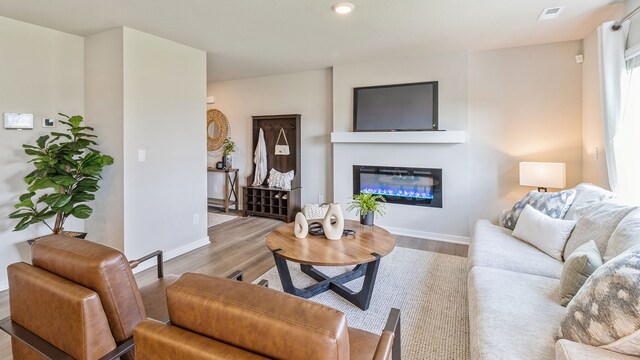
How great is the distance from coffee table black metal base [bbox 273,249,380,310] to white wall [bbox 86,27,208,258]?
168 centimetres

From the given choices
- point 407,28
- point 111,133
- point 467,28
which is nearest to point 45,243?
point 111,133

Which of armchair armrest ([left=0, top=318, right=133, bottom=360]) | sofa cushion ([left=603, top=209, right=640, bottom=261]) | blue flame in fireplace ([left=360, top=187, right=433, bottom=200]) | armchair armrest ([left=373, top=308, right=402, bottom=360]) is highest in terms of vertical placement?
blue flame in fireplace ([left=360, top=187, right=433, bottom=200])

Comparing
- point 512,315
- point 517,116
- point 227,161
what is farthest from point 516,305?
point 227,161

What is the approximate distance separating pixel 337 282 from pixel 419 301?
0.69 m

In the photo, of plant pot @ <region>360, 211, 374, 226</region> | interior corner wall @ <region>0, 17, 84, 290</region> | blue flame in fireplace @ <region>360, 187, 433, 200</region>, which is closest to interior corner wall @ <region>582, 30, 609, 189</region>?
blue flame in fireplace @ <region>360, 187, 433, 200</region>

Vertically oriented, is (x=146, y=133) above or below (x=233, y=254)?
above

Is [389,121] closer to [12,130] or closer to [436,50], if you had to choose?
[436,50]

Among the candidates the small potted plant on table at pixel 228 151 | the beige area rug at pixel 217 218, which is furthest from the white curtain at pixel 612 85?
the small potted plant on table at pixel 228 151

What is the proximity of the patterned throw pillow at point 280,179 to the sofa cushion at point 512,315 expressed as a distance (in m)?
3.53

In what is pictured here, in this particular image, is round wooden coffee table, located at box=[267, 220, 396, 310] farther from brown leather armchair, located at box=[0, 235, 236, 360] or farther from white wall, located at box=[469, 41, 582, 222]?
white wall, located at box=[469, 41, 582, 222]

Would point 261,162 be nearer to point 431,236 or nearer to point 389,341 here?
point 431,236

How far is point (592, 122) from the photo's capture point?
10.5 feet

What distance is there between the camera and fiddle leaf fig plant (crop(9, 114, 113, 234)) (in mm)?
2680

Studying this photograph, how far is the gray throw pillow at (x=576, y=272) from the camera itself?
1592 mm
